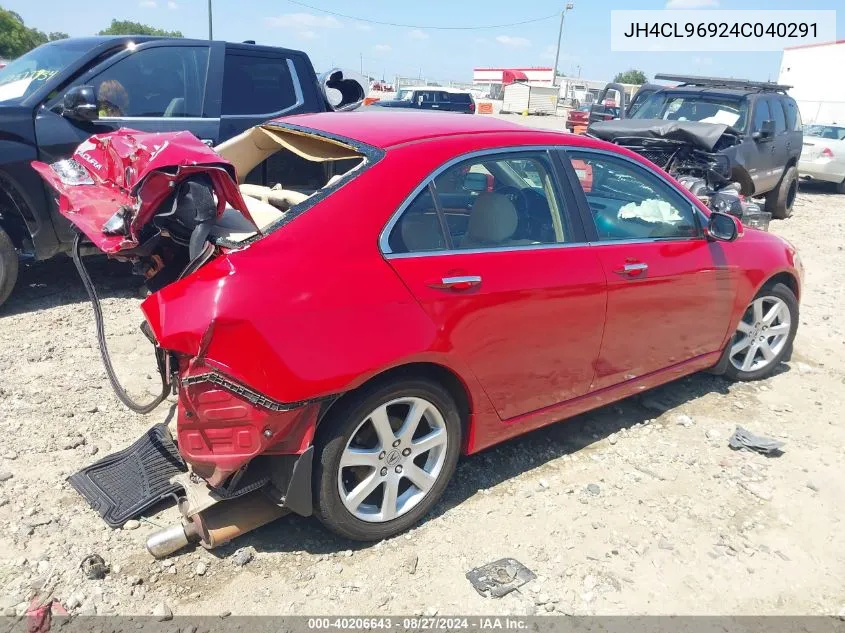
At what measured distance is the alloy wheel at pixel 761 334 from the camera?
4457mm

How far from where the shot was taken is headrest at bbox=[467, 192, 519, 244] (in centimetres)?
293

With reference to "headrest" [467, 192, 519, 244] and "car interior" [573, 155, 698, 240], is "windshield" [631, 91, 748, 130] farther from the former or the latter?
"headrest" [467, 192, 519, 244]

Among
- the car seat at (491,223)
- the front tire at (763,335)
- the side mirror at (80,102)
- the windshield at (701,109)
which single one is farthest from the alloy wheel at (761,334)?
the windshield at (701,109)

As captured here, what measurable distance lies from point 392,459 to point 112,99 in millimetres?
4241

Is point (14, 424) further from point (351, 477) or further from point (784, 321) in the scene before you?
point (784, 321)

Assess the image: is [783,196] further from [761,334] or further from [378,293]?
[378,293]

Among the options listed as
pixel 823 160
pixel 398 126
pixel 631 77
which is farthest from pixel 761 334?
pixel 631 77

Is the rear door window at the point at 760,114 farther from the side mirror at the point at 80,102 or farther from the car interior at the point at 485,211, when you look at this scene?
the side mirror at the point at 80,102

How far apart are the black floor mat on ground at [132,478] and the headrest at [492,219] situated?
178 cm

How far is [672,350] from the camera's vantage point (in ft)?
12.6

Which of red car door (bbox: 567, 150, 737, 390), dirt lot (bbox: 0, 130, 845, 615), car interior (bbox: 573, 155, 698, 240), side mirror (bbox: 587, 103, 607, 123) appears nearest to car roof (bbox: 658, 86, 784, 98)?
side mirror (bbox: 587, 103, 607, 123)

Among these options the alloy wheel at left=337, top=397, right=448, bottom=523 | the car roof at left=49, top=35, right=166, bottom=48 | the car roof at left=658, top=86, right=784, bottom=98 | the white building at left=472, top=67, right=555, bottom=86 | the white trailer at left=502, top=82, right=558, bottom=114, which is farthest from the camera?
the white building at left=472, top=67, right=555, bottom=86

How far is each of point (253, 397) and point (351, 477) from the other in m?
0.71

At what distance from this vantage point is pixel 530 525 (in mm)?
3051
